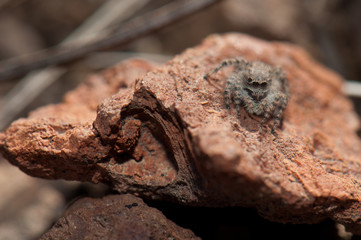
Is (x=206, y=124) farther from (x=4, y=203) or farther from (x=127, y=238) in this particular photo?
(x=4, y=203)

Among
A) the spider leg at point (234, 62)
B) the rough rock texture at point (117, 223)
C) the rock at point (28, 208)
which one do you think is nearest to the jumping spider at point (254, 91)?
the spider leg at point (234, 62)

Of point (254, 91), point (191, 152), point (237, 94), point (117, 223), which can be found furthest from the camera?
point (254, 91)

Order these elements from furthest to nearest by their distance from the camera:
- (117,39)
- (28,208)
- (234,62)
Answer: (117,39)
(28,208)
(234,62)

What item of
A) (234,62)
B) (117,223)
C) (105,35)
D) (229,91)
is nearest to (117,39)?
(105,35)

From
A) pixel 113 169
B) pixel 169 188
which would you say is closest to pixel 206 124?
pixel 169 188

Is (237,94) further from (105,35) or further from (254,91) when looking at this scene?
(105,35)

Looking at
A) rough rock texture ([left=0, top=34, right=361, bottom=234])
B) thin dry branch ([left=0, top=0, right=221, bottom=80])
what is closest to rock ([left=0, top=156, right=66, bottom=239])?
rough rock texture ([left=0, top=34, right=361, bottom=234])
